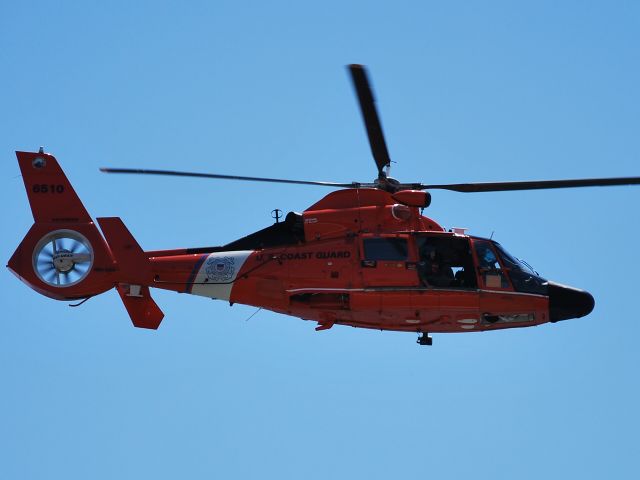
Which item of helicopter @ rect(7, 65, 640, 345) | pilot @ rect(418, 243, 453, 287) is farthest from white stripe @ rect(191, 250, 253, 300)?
pilot @ rect(418, 243, 453, 287)

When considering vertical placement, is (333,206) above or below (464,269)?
above

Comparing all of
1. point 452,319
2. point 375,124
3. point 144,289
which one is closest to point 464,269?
point 452,319

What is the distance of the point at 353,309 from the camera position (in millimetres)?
20797

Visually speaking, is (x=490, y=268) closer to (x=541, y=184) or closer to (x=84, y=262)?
(x=541, y=184)

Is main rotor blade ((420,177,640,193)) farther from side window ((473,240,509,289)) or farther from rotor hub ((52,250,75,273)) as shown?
rotor hub ((52,250,75,273))

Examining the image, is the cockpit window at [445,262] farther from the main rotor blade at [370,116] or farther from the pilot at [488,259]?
the main rotor blade at [370,116]

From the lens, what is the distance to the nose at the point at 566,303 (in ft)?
70.4

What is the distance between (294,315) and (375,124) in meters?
4.29

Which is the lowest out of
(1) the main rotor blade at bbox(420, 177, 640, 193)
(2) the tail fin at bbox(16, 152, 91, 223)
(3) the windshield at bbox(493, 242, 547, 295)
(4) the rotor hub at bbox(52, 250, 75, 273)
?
(3) the windshield at bbox(493, 242, 547, 295)

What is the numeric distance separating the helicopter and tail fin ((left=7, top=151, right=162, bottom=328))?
0.8 inches

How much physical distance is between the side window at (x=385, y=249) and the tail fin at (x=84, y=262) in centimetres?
436

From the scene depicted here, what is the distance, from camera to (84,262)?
21.3m

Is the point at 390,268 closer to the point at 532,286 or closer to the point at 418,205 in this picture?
the point at 418,205

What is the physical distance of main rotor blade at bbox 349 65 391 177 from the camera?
1836 centimetres
